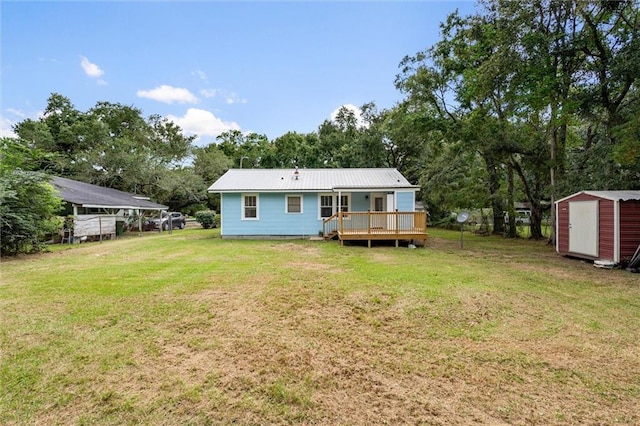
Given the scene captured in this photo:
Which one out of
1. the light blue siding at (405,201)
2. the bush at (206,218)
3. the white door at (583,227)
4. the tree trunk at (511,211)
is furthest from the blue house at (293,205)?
the bush at (206,218)

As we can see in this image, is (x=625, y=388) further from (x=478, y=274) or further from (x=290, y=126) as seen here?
(x=290, y=126)

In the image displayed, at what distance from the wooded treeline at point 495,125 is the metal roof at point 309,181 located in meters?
3.43

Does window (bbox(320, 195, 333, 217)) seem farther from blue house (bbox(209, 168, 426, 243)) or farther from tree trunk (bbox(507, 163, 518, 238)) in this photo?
tree trunk (bbox(507, 163, 518, 238))

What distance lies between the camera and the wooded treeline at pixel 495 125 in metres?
9.99

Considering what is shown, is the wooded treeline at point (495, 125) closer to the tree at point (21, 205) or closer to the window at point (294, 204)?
the tree at point (21, 205)

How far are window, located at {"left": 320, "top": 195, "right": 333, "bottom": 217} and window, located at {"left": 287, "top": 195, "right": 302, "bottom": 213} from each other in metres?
1.02

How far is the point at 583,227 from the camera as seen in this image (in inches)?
354

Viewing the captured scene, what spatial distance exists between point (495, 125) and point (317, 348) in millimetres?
13232

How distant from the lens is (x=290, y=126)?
34.2 meters

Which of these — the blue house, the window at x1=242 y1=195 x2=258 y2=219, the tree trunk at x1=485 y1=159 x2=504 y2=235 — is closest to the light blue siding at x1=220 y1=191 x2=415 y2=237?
the blue house

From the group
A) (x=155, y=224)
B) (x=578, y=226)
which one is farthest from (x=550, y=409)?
(x=155, y=224)

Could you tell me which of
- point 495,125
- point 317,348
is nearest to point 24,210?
point 317,348

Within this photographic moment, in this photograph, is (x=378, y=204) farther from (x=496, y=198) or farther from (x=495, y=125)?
(x=496, y=198)

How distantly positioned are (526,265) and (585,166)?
584 centimetres
